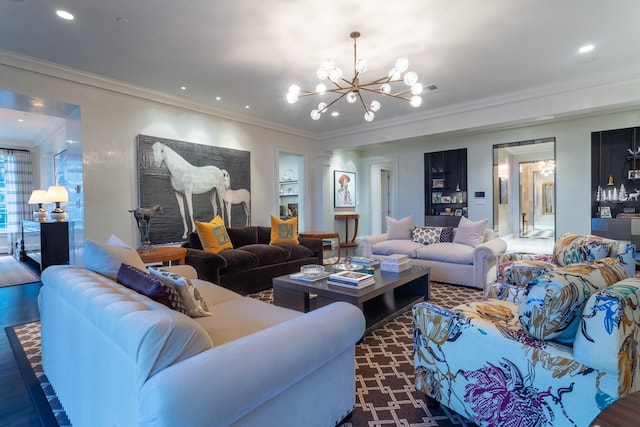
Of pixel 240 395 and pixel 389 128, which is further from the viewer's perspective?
pixel 389 128

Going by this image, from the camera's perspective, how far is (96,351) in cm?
121

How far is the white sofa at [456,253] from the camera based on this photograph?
13.0ft

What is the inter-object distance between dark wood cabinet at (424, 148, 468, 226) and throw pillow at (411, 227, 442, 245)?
2038 millimetres

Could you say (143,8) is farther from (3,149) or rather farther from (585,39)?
(3,149)

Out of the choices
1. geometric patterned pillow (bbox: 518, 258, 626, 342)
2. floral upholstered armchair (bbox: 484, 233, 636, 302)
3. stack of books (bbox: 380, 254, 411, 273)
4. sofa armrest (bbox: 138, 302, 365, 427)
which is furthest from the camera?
stack of books (bbox: 380, 254, 411, 273)

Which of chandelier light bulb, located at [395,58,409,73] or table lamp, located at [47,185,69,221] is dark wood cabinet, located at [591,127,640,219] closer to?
chandelier light bulb, located at [395,58,409,73]

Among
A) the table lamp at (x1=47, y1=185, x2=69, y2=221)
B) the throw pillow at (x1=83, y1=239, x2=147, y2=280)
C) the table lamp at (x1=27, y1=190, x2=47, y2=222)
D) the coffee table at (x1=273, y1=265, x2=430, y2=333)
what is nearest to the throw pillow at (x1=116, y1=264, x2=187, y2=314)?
the throw pillow at (x1=83, y1=239, x2=147, y2=280)

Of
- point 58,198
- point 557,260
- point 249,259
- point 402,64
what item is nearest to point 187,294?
point 249,259

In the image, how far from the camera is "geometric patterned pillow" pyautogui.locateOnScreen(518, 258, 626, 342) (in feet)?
4.02

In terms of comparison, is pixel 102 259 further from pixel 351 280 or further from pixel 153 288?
pixel 351 280

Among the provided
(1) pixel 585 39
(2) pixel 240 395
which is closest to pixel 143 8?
(2) pixel 240 395

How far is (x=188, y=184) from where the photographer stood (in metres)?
4.81

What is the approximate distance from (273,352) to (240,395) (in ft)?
0.58

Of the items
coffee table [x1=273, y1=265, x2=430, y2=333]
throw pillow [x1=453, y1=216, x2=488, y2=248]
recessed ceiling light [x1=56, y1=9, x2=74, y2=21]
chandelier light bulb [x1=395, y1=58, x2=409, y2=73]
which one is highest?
recessed ceiling light [x1=56, y1=9, x2=74, y2=21]
